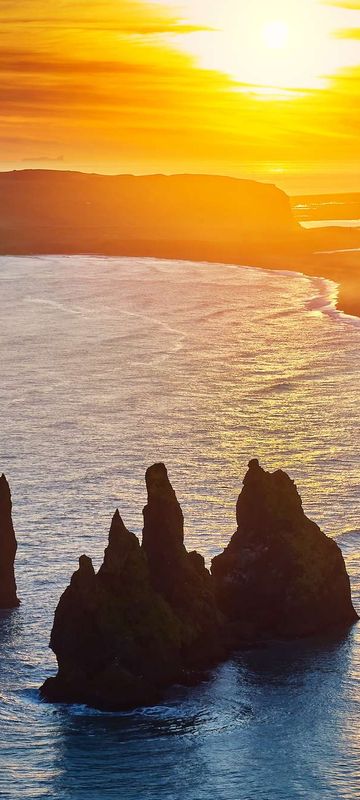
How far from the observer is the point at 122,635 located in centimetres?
6688

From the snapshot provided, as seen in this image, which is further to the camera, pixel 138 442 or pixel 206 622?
pixel 138 442

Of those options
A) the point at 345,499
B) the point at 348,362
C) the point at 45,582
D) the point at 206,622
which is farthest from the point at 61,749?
the point at 348,362

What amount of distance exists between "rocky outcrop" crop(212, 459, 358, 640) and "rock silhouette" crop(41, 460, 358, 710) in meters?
0.05

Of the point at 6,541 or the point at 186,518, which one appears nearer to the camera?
the point at 6,541

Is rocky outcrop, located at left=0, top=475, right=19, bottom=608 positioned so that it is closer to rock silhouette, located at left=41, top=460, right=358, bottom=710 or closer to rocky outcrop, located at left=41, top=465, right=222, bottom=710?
rock silhouette, located at left=41, top=460, right=358, bottom=710

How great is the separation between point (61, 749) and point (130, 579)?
918cm

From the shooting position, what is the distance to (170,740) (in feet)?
209

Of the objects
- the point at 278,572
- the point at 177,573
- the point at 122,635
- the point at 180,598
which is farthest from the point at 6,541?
the point at 278,572

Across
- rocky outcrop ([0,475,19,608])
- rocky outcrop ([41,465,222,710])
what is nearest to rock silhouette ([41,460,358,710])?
rocky outcrop ([41,465,222,710])

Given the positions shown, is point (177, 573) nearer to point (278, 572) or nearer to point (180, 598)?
point (180, 598)

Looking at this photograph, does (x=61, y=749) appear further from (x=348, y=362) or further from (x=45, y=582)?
(x=348, y=362)

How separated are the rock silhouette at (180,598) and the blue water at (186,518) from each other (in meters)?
1.49

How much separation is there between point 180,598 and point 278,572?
7.11 metres

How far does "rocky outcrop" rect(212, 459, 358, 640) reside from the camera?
7538cm
